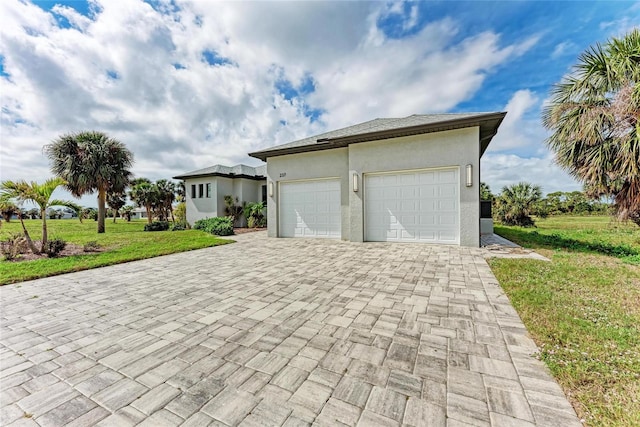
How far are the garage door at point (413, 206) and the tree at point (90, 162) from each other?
1644cm

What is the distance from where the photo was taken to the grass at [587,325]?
158 centimetres

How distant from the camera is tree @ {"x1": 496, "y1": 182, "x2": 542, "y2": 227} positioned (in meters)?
15.8

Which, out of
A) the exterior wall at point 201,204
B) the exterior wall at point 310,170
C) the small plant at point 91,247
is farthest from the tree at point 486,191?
the small plant at point 91,247

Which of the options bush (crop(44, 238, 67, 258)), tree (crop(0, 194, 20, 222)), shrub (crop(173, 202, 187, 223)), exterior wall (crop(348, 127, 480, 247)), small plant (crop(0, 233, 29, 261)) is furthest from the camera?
shrub (crop(173, 202, 187, 223))

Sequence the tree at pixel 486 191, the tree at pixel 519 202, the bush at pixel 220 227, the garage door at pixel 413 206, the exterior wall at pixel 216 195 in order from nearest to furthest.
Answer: the garage door at pixel 413 206
the bush at pixel 220 227
the tree at pixel 519 202
the exterior wall at pixel 216 195
the tree at pixel 486 191

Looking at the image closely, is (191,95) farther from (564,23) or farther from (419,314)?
(564,23)

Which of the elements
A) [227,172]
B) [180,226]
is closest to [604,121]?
[227,172]

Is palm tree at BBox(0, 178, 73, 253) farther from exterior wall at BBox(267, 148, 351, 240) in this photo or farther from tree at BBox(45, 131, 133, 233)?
tree at BBox(45, 131, 133, 233)

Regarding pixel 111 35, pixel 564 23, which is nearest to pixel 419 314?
pixel 564 23

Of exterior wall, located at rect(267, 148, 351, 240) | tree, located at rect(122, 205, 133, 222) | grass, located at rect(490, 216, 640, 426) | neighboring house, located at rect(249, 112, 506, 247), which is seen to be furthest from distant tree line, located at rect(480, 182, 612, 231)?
tree, located at rect(122, 205, 133, 222)

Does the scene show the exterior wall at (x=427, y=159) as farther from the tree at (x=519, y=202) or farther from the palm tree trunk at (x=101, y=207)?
the palm tree trunk at (x=101, y=207)

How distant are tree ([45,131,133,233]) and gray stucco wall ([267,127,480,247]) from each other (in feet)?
39.6

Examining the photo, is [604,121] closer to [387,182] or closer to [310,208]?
[387,182]

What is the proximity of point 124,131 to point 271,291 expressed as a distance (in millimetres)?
18189
